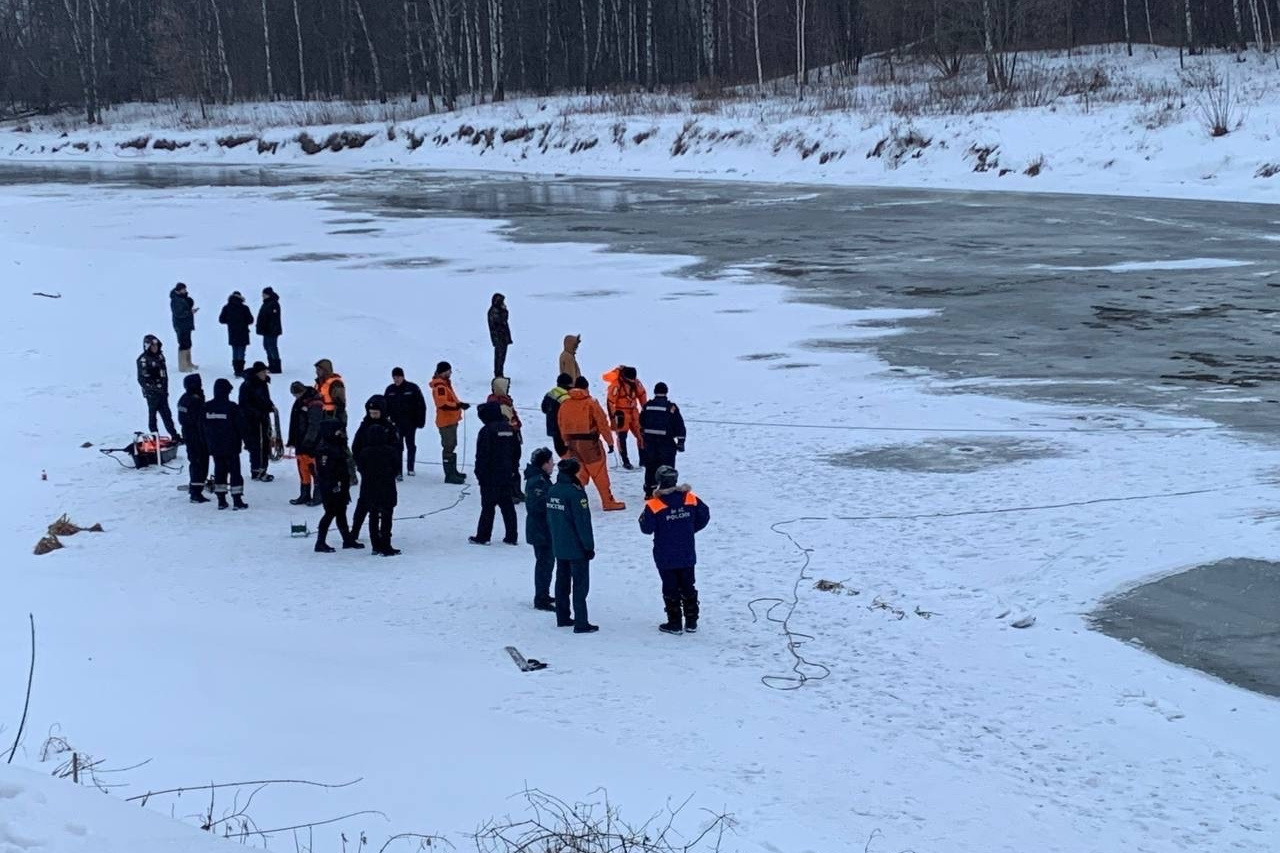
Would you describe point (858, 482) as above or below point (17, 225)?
below

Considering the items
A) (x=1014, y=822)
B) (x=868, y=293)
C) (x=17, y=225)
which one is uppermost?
(x=17, y=225)

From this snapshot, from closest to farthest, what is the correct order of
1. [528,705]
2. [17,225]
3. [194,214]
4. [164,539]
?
[528,705], [164,539], [17,225], [194,214]

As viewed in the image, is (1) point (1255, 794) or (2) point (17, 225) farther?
(2) point (17, 225)

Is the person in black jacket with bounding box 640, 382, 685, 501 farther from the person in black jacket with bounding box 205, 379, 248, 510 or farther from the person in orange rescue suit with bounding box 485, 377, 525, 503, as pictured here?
the person in black jacket with bounding box 205, 379, 248, 510

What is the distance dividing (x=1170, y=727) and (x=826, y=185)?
119 feet

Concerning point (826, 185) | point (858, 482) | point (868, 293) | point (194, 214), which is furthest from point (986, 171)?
point (858, 482)

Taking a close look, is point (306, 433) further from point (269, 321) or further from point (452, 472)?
point (269, 321)

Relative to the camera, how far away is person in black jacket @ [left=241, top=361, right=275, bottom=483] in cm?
1388

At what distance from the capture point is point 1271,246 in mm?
25328

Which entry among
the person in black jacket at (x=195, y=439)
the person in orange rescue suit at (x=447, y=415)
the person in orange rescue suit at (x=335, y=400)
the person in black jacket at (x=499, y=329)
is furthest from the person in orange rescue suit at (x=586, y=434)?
the person in black jacket at (x=499, y=329)

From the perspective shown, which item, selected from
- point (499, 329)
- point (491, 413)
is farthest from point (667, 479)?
point (499, 329)

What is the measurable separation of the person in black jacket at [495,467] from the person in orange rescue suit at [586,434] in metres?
0.69

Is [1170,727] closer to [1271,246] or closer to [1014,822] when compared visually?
[1014,822]

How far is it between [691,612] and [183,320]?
1183 cm
